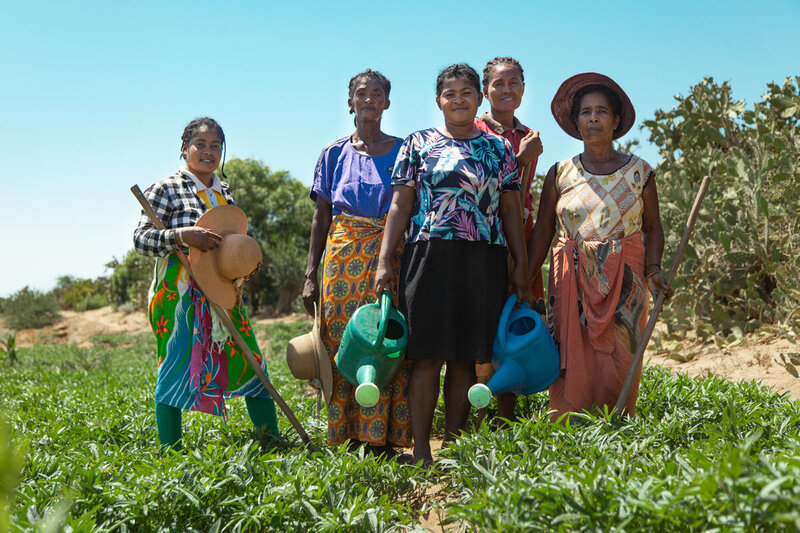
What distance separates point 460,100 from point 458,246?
2.36 feet

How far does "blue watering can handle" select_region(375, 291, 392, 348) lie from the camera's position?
2.89 metres

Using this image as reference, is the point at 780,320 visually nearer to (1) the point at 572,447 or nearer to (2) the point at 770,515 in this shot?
(1) the point at 572,447

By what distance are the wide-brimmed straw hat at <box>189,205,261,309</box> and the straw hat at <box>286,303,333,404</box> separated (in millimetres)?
405

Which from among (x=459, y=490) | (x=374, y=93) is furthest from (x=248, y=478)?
(x=374, y=93)

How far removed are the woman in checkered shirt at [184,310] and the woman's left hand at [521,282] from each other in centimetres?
141

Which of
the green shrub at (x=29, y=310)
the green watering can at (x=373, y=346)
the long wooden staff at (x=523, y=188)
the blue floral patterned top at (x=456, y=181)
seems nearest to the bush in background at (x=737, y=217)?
the long wooden staff at (x=523, y=188)

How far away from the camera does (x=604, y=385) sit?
3.18 metres

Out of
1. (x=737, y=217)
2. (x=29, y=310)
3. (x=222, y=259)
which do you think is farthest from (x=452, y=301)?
Answer: (x=29, y=310)

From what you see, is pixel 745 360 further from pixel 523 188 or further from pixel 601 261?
pixel 523 188

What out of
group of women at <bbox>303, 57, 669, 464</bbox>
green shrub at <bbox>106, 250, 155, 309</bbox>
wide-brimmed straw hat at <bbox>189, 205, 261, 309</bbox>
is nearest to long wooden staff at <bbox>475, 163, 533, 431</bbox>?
group of women at <bbox>303, 57, 669, 464</bbox>

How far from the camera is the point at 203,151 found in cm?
328

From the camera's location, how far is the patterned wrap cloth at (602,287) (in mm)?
3131

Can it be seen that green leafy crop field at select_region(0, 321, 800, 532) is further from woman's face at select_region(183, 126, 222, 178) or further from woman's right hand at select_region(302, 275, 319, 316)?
woman's face at select_region(183, 126, 222, 178)

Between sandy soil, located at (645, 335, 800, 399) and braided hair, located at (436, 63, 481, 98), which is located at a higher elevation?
braided hair, located at (436, 63, 481, 98)
